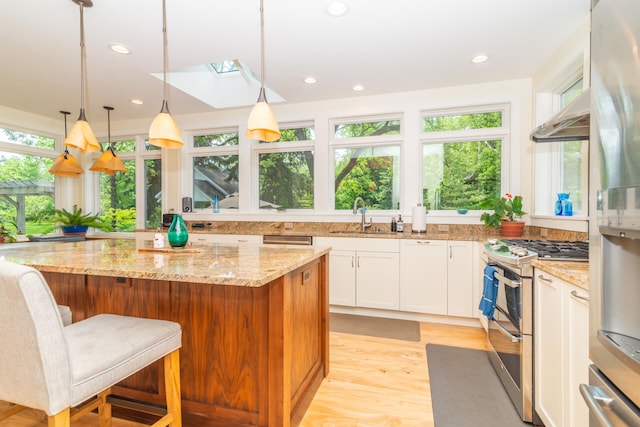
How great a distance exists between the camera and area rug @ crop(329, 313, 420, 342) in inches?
112

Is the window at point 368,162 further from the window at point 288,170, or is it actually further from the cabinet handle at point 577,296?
the cabinet handle at point 577,296

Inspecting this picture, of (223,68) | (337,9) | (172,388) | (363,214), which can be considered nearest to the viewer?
(172,388)

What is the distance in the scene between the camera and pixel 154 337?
4.03 feet

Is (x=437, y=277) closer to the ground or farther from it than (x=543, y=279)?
closer to the ground

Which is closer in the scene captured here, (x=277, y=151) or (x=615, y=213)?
(x=615, y=213)

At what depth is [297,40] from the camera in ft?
8.20

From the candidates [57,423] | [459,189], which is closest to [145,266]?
[57,423]

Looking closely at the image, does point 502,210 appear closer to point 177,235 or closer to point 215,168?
point 177,235

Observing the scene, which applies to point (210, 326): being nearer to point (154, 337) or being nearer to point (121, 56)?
point (154, 337)

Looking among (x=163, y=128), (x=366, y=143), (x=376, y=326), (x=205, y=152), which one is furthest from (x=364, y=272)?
(x=205, y=152)

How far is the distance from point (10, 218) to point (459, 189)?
6.19 metres

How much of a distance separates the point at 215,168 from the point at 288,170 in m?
1.20

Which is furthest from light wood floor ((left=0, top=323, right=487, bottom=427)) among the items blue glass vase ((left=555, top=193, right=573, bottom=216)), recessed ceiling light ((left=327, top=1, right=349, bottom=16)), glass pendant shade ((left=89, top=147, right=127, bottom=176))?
recessed ceiling light ((left=327, top=1, right=349, bottom=16))

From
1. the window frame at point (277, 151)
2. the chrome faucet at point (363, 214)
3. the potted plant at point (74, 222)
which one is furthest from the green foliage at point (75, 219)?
the chrome faucet at point (363, 214)
